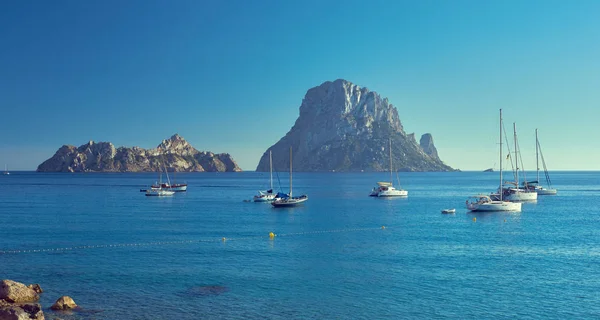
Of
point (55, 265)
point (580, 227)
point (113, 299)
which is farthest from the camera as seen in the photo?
point (580, 227)

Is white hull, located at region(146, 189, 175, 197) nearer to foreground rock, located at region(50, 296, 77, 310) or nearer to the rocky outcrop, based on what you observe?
the rocky outcrop

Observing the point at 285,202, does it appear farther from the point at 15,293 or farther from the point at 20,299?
the point at 15,293

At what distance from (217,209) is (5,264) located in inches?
2514

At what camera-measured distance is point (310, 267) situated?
4944 cm

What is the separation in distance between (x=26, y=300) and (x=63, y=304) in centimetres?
392

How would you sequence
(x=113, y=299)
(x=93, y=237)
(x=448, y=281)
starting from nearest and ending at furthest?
(x=113, y=299), (x=448, y=281), (x=93, y=237)

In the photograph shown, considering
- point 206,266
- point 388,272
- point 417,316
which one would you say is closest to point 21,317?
point 206,266

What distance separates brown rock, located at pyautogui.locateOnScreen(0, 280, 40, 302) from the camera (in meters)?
36.0

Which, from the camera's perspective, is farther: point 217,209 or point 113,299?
point 217,209

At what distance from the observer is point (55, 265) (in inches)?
1959

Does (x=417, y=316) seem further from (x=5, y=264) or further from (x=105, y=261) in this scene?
(x=5, y=264)

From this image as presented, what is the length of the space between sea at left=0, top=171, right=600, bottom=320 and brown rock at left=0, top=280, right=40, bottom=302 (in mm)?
1631

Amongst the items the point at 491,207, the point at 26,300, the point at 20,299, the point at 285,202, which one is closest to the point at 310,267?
the point at 26,300

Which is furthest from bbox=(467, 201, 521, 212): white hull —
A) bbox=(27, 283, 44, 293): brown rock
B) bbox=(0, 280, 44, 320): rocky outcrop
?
bbox=(0, 280, 44, 320): rocky outcrop
